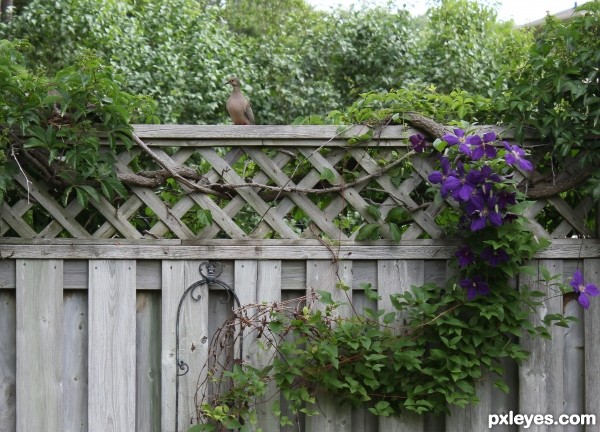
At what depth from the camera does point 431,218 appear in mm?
3342

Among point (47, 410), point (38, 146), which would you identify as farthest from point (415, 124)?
point (47, 410)

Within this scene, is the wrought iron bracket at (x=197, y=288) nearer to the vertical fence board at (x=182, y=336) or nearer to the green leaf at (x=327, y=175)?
the vertical fence board at (x=182, y=336)

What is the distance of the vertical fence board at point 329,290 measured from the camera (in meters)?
3.25

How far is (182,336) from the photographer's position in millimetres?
3203

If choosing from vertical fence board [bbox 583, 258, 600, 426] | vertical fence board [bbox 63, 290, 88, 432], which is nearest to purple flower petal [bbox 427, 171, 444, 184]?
vertical fence board [bbox 583, 258, 600, 426]

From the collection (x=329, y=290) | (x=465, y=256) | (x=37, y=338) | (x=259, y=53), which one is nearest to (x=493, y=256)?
(x=465, y=256)

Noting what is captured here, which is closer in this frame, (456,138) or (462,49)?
(456,138)

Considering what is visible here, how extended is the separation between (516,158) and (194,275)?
1358 mm

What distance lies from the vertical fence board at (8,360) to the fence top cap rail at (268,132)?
2.83 ft

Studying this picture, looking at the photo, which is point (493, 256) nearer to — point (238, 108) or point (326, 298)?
point (326, 298)

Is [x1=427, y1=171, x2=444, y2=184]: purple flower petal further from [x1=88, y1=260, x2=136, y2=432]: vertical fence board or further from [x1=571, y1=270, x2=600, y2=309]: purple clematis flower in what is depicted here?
[x1=88, y1=260, x2=136, y2=432]: vertical fence board

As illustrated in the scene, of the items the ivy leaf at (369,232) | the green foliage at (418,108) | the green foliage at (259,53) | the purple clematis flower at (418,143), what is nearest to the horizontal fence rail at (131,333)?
the ivy leaf at (369,232)

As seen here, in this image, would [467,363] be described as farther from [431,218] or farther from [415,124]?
[415,124]

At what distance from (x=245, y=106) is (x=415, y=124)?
2.72ft
